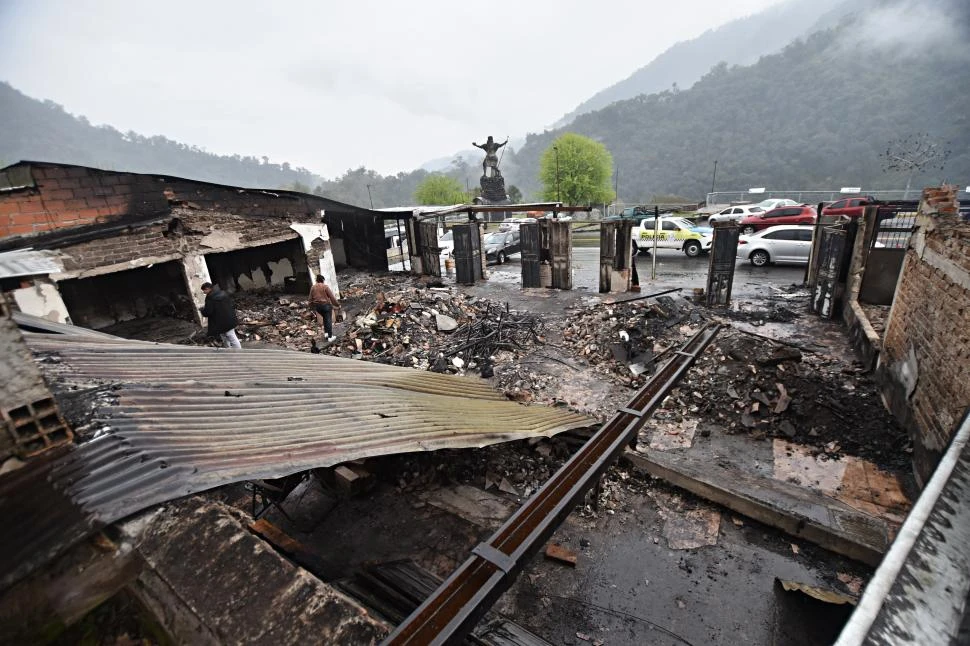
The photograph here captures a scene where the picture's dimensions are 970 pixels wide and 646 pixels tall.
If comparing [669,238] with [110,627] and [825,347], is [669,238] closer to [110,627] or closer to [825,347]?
[825,347]

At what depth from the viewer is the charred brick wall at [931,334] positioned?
14.0 ft

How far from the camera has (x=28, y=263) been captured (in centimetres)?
805

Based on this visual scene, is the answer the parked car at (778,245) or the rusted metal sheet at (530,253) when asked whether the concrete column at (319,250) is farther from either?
the parked car at (778,245)

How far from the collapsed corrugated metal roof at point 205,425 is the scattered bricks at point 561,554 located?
1.03m

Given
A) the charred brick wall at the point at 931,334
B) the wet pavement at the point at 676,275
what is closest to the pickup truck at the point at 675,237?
the wet pavement at the point at 676,275

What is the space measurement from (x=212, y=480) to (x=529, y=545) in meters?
1.73

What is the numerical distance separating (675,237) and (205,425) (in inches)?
764

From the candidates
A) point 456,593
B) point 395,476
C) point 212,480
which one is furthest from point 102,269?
point 456,593

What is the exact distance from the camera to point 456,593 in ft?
6.79

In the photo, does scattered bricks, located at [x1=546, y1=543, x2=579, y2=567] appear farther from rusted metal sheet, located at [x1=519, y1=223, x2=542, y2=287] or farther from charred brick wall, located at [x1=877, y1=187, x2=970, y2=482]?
rusted metal sheet, located at [x1=519, y1=223, x2=542, y2=287]

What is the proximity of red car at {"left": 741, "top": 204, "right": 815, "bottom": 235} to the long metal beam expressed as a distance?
20925mm

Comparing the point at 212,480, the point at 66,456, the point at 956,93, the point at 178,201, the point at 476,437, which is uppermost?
the point at 956,93

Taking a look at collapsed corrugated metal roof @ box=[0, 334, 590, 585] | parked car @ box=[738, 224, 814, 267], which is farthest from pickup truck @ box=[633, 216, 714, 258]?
collapsed corrugated metal roof @ box=[0, 334, 590, 585]

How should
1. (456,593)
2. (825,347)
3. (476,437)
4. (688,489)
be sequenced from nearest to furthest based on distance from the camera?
(456,593), (476,437), (688,489), (825,347)
